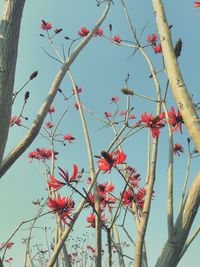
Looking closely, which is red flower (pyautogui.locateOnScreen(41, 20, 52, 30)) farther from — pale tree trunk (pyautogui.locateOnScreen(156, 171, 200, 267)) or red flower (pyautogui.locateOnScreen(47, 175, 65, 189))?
pale tree trunk (pyautogui.locateOnScreen(156, 171, 200, 267))

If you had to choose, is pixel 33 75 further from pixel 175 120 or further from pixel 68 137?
pixel 68 137

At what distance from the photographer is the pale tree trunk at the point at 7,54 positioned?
1.58 metres

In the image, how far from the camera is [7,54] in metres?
1.74

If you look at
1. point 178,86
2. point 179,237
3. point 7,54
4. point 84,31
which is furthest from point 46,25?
point 178,86

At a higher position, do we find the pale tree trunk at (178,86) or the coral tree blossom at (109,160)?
the coral tree blossom at (109,160)

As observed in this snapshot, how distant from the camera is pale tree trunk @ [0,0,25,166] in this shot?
158 centimetres

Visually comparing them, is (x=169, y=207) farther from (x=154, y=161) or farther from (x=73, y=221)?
(x=73, y=221)

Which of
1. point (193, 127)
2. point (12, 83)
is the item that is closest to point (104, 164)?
point (12, 83)

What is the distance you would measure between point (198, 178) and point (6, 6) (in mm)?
1146

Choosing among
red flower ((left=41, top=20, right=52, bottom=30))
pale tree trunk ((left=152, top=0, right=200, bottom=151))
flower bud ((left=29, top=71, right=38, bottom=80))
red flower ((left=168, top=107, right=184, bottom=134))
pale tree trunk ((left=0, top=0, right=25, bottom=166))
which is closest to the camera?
pale tree trunk ((left=152, top=0, right=200, bottom=151))

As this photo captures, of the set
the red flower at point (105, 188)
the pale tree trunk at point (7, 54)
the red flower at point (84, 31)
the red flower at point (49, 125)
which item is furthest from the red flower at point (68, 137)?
the pale tree trunk at point (7, 54)

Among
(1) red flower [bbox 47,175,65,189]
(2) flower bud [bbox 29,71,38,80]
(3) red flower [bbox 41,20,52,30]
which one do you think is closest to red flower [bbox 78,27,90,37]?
(3) red flower [bbox 41,20,52,30]

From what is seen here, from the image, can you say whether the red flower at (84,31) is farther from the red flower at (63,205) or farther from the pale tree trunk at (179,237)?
the pale tree trunk at (179,237)

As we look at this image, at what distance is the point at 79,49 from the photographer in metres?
2.24
